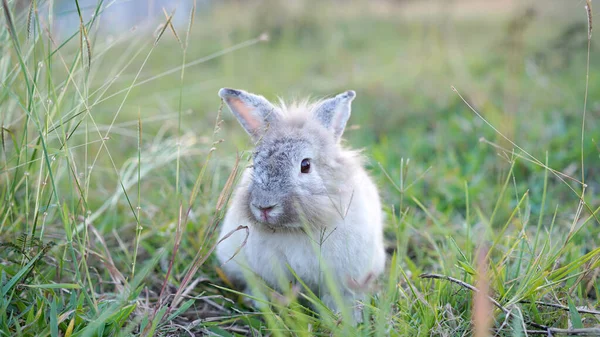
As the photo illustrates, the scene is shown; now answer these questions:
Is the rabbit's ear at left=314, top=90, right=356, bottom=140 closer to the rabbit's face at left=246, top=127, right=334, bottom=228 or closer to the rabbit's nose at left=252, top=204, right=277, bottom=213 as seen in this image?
the rabbit's face at left=246, top=127, right=334, bottom=228

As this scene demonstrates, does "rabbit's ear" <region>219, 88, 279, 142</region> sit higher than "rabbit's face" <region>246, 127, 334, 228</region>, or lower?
higher

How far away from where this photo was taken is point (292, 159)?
2594 millimetres

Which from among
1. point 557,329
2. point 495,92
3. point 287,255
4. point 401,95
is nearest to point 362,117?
point 401,95

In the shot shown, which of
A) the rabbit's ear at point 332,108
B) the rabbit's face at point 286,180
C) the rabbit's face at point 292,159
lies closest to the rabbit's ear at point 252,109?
the rabbit's face at point 292,159

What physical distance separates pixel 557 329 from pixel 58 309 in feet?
6.94

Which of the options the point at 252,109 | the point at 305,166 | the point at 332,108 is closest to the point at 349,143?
the point at 332,108

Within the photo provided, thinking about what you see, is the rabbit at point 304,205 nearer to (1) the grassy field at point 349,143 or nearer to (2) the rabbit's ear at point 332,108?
(2) the rabbit's ear at point 332,108

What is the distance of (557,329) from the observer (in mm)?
2066

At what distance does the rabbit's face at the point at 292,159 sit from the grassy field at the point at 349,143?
0.19 m

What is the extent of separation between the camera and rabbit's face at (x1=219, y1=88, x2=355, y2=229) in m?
2.47

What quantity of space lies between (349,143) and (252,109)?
215cm

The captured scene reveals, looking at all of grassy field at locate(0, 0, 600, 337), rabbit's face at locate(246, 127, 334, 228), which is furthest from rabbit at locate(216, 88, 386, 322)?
grassy field at locate(0, 0, 600, 337)

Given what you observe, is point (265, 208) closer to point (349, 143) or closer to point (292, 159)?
point (292, 159)

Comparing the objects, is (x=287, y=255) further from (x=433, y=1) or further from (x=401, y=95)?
(x=433, y=1)
